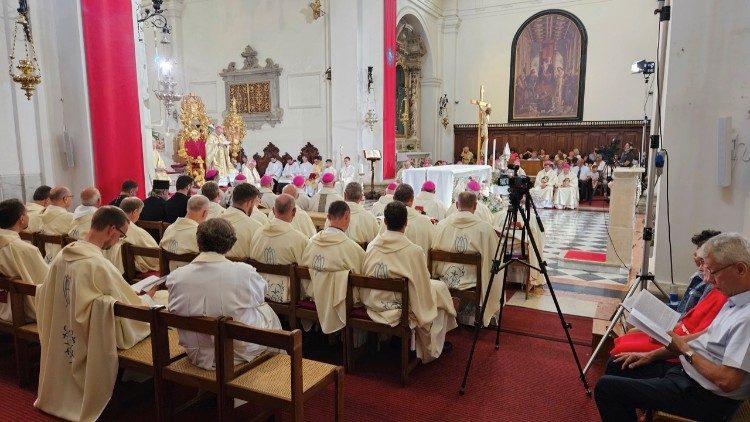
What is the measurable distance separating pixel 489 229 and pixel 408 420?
200 cm

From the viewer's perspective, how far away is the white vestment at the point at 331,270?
349 cm


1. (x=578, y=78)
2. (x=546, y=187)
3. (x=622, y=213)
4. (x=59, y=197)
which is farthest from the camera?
→ (x=578, y=78)

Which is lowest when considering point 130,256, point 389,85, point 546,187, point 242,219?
point 546,187

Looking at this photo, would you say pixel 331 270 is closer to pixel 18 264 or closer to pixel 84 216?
pixel 18 264

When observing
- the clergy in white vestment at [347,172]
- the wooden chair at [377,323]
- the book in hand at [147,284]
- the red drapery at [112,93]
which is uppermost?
the red drapery at [112,93]

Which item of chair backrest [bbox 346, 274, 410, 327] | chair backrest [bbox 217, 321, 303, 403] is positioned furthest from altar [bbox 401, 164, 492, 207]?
chair backrest [bbox 217, 321, 303, 403]

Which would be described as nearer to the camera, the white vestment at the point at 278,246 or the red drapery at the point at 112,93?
the white vestment at the point at 278,246

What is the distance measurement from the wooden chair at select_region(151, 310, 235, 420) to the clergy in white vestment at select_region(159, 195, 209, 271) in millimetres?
1752

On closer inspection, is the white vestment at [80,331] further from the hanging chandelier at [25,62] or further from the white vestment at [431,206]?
the white vestment at [431,206]

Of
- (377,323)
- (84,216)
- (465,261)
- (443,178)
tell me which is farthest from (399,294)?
(443,178)

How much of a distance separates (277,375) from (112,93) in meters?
6.16

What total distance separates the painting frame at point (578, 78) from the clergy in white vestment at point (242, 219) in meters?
14.3

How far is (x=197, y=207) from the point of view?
173 inches

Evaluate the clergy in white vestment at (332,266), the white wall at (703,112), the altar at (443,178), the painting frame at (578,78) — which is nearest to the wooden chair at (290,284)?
the clergy in white vestment at (332,266)
